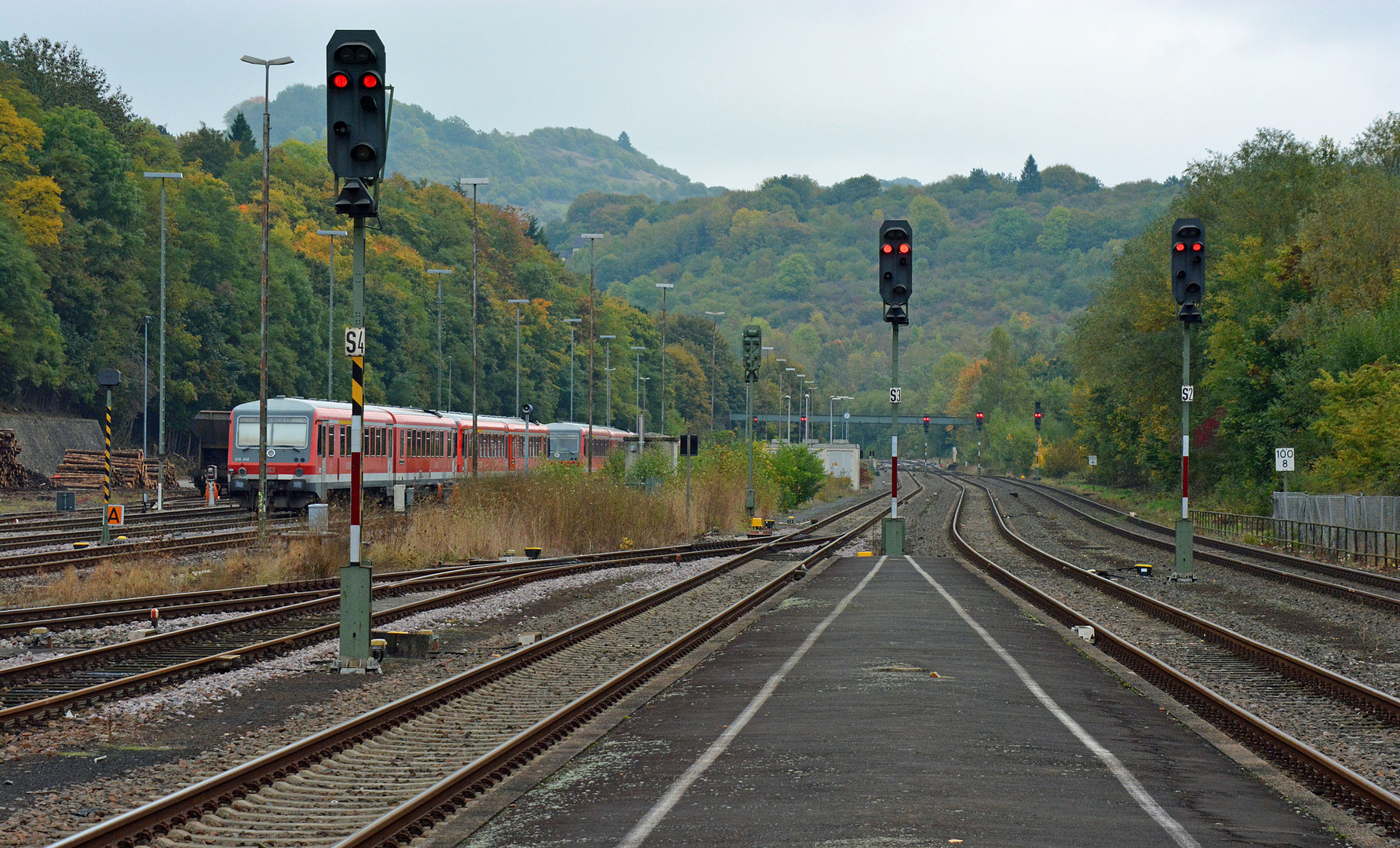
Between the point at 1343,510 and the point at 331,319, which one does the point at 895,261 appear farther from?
the point at 331,319

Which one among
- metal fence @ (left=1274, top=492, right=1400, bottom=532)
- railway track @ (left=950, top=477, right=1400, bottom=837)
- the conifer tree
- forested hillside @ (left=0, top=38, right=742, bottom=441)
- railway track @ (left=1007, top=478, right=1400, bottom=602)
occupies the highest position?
the conifer tree

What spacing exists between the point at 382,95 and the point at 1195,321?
1852 cm

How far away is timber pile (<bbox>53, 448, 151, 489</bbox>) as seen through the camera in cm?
5775

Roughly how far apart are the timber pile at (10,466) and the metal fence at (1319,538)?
146 ft

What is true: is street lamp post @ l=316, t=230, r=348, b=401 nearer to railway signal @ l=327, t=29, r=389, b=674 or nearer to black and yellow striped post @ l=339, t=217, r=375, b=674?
railway signal @ l=327, t=29, r=389, b=674

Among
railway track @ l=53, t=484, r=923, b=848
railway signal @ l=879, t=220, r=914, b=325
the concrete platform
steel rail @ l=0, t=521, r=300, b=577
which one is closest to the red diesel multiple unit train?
steel rail @ l=0, t=521, r=300, b=577

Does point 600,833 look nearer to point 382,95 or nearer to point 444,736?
point 444,736

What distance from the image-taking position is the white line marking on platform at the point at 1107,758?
884 centimetres

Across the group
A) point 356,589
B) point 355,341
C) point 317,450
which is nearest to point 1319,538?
point 317,450

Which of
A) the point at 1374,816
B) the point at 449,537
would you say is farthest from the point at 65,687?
the point at 449,537

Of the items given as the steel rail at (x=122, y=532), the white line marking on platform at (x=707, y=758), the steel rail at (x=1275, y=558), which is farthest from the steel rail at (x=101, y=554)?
the steel rail at (x=1275, y=558)

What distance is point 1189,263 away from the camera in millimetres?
27734

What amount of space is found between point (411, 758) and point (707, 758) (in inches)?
90.0

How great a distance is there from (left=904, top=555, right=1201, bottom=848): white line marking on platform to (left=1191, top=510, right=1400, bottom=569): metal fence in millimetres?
18808
